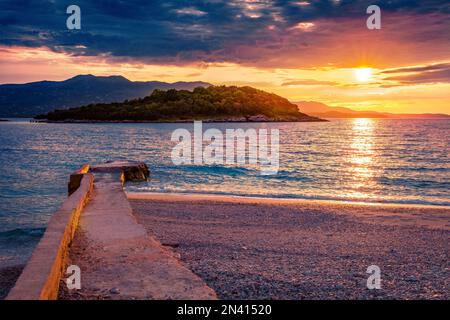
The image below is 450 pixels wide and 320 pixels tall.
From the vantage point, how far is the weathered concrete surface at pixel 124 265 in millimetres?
6711

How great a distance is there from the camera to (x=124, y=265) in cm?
793

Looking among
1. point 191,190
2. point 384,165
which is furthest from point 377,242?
point 384,165

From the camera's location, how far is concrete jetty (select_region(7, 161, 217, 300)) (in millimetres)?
6496

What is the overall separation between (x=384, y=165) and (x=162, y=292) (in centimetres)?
3572

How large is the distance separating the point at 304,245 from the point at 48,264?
6.84 metres

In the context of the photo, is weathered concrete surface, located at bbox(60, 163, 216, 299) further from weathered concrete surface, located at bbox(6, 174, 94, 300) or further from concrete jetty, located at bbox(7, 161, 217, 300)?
weathered concrete surface, located at bbox(6, 174, 94, 300)

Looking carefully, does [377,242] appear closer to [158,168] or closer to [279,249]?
[279,249]

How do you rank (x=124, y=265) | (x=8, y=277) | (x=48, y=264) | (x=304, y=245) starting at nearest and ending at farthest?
(x=48, y=264)
(x=124, y=265)
(x=8, y=277)
(x=304, y=245)

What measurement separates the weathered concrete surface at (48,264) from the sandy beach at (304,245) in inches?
101
